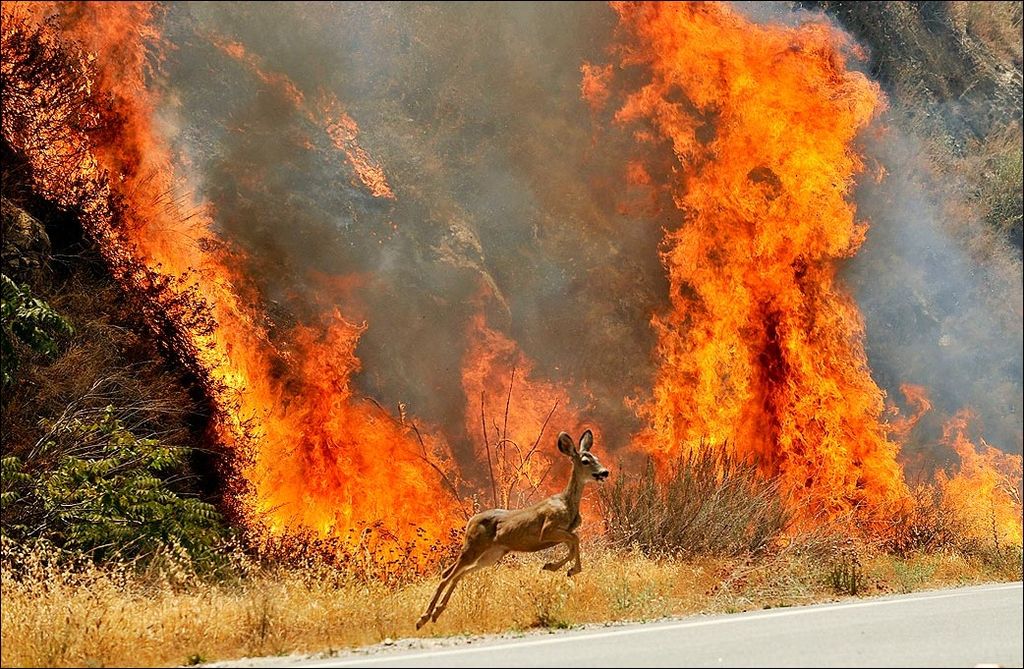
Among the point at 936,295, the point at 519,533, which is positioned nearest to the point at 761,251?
the point at 936,295

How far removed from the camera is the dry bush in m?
15.2

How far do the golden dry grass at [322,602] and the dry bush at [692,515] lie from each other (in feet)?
1.08

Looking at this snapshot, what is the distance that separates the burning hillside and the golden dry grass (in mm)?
4400

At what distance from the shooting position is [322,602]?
11.3m

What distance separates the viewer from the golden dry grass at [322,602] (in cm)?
945

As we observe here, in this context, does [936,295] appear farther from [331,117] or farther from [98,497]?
[98,497]

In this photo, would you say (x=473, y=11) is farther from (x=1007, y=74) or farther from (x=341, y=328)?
(x=1007, y=74)

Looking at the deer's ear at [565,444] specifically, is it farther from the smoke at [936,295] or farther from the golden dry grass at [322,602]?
the smoke at [936,295]

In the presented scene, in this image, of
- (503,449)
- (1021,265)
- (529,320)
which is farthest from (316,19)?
(1021,265)

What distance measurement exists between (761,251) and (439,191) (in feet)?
20.4

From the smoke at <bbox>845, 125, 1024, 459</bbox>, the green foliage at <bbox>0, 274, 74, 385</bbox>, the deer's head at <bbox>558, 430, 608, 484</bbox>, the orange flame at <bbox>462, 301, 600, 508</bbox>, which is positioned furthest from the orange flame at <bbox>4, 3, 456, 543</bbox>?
the smoke at <bbox>845, 125, 1024, 459</bbox>

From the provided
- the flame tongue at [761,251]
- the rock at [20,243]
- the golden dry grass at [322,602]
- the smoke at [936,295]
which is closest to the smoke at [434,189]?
the flame tongue at [761,251]

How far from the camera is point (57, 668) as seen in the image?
29.0 feet

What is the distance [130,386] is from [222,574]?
4.16 metres
